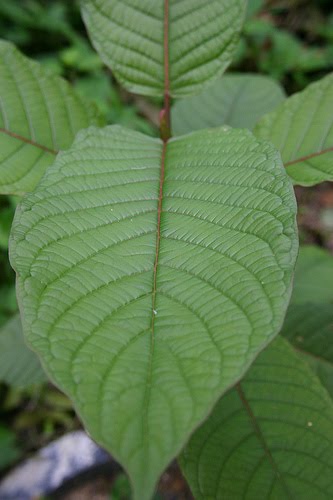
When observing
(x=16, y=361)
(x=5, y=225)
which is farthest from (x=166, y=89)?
(x=5, y=225)

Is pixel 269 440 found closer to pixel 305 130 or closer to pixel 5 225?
pixel 305 130

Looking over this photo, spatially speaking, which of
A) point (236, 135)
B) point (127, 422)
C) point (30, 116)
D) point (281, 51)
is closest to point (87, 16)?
point (30, 116)

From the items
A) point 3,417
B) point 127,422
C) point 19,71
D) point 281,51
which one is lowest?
point 3,417

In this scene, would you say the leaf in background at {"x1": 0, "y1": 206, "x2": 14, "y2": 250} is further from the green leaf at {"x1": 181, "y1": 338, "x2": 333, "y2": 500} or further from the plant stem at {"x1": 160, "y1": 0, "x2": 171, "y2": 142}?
the green leaf at {"x1": 181, "y1": 338, "x2": 333, "y2": 500}

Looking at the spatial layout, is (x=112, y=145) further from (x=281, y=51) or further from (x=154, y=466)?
(x=281, y=51)

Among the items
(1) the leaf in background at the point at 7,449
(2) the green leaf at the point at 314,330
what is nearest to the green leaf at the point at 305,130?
(2) the green leaf at the point at 314,330

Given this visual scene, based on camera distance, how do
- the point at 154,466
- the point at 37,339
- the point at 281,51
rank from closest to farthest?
the point at 154,466 < the point at 37,339 < the point at 281,51
